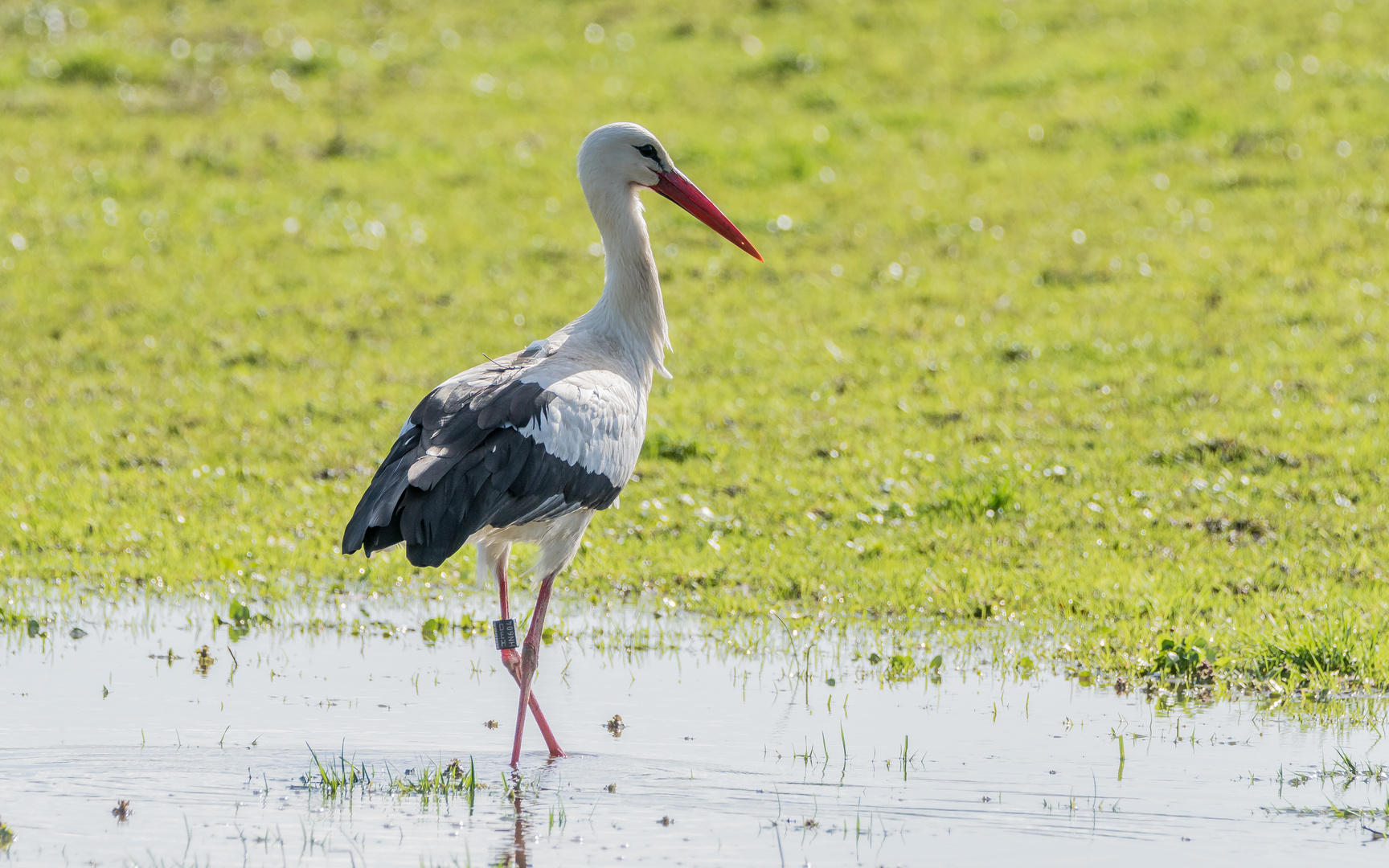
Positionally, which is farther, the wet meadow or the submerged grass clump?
the wet meadow

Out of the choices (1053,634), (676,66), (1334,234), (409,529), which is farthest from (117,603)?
(676,66)

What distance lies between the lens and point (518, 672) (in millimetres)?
6820

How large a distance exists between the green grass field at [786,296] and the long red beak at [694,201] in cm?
180

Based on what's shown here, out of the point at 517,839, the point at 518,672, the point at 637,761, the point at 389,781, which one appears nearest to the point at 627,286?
the point at 518,672

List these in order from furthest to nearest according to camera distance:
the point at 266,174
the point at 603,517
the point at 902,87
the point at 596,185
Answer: the point at 902,87 → the point at 266,174 → the point at 603,517 → the point at 596,185

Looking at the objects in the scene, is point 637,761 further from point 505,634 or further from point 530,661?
point 505,634

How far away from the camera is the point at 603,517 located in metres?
9.34

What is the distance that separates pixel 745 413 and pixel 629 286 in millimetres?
3443

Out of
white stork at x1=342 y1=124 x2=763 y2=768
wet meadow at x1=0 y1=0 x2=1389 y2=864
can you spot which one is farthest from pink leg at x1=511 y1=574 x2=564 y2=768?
wet meadow at x1=0 y1=0 x2=1389 y2=864

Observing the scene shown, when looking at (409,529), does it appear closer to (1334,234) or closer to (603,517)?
(603,517)

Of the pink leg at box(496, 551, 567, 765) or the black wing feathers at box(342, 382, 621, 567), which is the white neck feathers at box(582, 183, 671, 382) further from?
the pink leg at box(496, 551, 567, 765)

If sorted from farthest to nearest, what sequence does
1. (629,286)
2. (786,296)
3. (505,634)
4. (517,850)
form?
(786,296), (629,286), (505,634), (517,850)

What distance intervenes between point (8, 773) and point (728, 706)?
2784 mm

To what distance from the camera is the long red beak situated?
25.5 feet
